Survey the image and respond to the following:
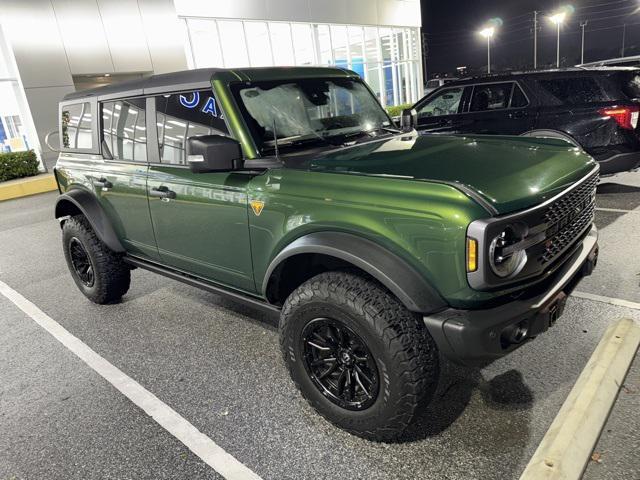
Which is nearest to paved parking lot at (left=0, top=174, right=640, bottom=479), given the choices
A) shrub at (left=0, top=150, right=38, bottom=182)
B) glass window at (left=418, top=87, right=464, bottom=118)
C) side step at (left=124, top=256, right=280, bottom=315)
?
side step at (left=124, top=256, right=280, bottom=315)

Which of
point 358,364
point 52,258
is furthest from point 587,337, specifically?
point 52,258

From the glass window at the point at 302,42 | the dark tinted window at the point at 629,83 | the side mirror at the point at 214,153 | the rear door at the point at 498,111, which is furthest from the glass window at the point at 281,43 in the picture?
the side mirror at the point at 214,153

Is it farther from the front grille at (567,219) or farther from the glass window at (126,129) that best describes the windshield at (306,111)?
the front grille at (567,219)

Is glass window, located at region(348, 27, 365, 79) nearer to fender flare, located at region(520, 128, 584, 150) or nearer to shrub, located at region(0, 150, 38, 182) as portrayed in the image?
shrub, located at region(0, 150, 38, 182)

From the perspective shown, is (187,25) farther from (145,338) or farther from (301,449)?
(301,449)

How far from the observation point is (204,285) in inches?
130

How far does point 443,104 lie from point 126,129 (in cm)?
537

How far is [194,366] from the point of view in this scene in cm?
329

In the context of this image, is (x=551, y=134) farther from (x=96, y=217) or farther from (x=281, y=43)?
(x=281, y=43)

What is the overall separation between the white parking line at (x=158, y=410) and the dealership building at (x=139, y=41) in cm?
1287

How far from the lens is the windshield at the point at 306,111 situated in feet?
9.43

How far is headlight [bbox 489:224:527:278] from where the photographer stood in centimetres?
198

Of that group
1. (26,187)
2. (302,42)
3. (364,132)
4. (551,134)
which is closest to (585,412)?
(364,132)

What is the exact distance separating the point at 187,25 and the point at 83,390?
648 inches
